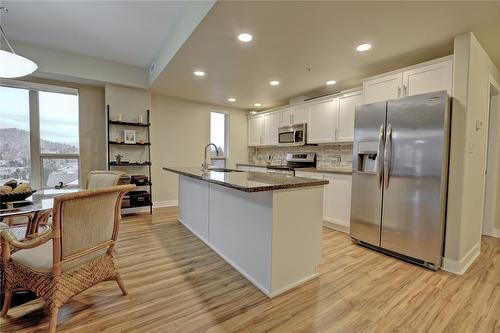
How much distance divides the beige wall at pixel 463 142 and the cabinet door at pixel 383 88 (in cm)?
57

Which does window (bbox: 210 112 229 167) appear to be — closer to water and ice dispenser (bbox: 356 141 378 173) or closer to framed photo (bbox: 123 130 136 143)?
framed photo (bbox: 123 130 136 143)

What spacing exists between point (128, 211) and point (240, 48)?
367cm

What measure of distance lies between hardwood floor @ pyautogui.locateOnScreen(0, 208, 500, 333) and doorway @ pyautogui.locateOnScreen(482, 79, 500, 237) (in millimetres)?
1191

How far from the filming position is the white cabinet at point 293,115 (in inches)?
177

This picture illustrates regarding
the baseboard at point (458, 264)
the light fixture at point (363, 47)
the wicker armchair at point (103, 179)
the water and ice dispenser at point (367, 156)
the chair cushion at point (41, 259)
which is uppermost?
the light fixture at point (363, 47)

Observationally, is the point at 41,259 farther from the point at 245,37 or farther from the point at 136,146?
the point at 136,146

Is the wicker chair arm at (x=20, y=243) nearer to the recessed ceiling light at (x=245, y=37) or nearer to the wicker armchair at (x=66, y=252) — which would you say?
the wicker armchair at (x=66, y=252)

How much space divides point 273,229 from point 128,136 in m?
3.78

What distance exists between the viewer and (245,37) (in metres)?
2.34

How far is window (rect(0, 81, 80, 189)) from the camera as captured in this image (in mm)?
3559

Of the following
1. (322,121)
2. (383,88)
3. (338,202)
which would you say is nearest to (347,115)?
(322,121)

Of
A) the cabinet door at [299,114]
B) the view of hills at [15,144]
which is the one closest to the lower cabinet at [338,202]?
the cabinet door at [299,114]

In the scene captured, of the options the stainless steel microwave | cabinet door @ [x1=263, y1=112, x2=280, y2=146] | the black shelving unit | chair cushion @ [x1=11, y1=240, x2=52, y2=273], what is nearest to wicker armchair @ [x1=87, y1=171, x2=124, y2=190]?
chair cushion @ [x1=11, y1=240, x2=52, y2=273]

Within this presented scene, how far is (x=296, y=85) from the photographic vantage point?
3984 millimetres
